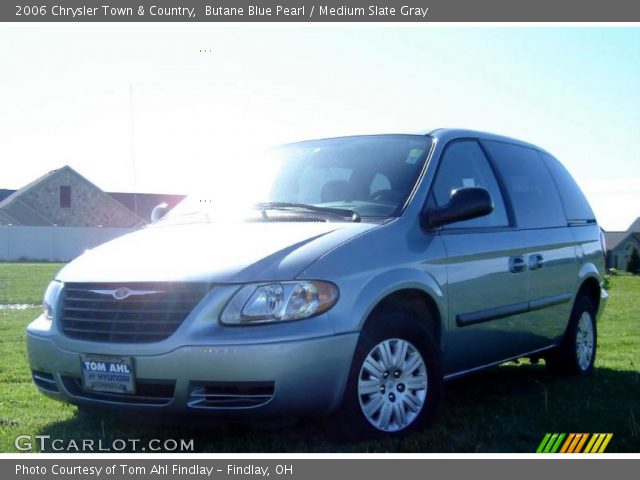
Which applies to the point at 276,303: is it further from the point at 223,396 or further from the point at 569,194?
the point at 569,194

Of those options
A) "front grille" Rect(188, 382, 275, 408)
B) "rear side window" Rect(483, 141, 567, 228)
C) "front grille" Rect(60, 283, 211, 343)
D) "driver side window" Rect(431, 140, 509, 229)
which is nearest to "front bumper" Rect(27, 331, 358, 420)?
"front grille" Rect(188, 382, 275, 408)

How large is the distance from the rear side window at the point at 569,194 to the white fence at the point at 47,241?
37.9 m

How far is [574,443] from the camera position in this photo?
4.69m

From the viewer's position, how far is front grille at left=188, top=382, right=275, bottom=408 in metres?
3.99

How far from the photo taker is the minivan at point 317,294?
3990 millimetres

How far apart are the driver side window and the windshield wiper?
23.8 inches

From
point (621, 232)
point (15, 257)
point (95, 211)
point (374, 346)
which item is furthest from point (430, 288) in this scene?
point (621, 232)

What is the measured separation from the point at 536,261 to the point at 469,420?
4.96 feet

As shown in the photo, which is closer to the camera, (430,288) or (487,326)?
(430,288)

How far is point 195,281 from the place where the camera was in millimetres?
A: 4055

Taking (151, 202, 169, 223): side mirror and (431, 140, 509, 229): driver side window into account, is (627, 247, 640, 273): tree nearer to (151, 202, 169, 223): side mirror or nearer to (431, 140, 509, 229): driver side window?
(431, 140, 509, 229): driver side window
